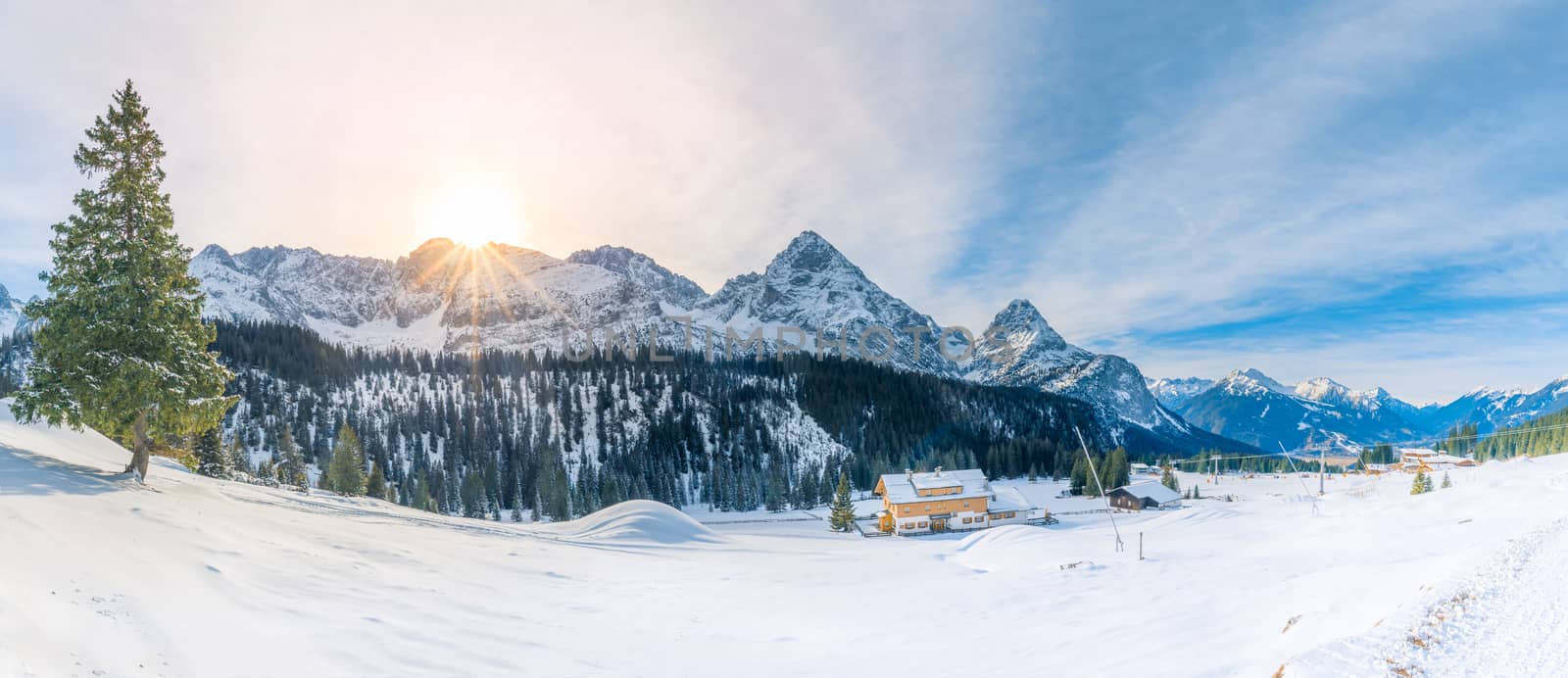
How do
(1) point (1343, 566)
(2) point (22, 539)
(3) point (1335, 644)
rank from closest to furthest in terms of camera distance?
(3) point (1335, 644), (2) point (22, 539), (1) point (1343, 566)

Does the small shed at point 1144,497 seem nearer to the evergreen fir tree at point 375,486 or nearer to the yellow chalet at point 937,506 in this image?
the yellow chalet at point 937,506

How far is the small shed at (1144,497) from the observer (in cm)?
9612

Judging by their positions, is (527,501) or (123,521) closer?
(123,521)

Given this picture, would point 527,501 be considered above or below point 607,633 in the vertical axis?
below

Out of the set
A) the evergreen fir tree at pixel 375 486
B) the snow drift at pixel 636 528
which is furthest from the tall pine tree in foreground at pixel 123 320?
the evergreen fir tree at pixel 375 486

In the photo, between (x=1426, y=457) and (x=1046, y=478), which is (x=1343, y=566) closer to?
(x=1046, y=478)

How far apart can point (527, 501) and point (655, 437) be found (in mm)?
41520

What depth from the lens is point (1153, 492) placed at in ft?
322

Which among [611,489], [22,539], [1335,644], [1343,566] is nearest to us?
[1335,644]

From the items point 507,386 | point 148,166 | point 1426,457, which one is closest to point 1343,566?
point 148,166

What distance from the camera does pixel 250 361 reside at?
15575cm

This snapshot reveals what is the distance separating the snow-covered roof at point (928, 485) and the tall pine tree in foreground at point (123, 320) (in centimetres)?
7085

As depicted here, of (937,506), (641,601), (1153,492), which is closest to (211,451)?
(641,601)

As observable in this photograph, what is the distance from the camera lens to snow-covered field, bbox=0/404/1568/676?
1023 cm
